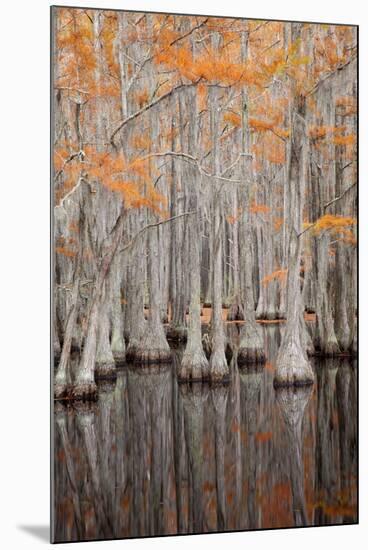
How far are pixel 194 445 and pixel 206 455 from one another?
0.11 metres

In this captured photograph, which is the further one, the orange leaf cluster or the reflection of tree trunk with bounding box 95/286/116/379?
the orange leaf cluster

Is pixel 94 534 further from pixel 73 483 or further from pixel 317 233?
pixel 317 233

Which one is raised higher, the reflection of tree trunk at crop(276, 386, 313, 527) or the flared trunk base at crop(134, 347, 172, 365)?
the flared trunk base at crop(134, 347, 172, 365)

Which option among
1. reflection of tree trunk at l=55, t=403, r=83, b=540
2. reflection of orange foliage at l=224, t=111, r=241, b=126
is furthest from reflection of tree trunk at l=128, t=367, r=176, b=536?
reflection of orange foliage at l=224, t=111, r=241, b=126

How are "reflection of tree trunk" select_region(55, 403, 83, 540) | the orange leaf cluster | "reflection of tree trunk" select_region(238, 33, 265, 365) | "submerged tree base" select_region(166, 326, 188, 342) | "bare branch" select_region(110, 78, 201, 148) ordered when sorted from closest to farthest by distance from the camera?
"reflection of tree trunk" select_region(55, 403, 83, 540), "bare branch" select_region(110, 78, 201, 148), "submerged tree base" select_region(166, 326, 188, 342), "reflection of tree trunk" select_region(238, 33, 265, 365), the orange leaf cluster

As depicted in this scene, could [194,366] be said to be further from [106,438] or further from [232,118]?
[232,118]

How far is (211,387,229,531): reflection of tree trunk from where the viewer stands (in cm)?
761

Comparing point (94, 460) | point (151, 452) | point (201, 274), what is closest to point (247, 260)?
point (201, 274)

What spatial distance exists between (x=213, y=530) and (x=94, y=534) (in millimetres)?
827

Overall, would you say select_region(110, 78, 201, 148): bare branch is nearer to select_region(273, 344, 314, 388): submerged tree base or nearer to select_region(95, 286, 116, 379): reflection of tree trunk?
select_region(95, 286, 116, 379): reflection of tree trunk

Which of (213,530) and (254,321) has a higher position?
(254,321)

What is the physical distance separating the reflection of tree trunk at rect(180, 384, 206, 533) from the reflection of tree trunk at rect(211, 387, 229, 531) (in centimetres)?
10

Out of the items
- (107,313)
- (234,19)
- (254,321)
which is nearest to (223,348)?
(254,321)

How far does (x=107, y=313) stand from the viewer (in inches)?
295
